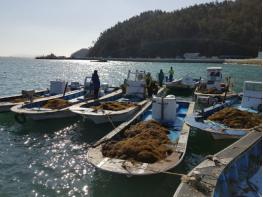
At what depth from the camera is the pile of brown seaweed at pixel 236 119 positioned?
50.4ft

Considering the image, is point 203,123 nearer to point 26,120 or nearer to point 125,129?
point 125,129

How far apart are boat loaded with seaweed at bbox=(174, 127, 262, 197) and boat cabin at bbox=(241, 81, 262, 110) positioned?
7380 millimetres

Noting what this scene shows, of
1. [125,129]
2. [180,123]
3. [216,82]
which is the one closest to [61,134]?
[125,129]

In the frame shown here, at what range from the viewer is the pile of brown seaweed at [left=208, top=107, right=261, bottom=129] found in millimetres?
15367

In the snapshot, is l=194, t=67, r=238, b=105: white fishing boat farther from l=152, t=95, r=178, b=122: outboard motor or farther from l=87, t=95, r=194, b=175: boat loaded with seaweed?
l=87, t=95, r=194, b=175: boat loaded with seaweed

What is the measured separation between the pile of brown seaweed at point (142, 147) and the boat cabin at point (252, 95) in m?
8.24

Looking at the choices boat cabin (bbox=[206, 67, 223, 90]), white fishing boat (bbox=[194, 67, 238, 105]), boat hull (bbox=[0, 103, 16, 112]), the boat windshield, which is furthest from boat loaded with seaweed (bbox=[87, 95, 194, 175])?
boat cabin (bbox=[206, 67, 223, 90])

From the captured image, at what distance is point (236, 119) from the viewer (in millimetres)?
15930

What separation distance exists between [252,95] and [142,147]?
36.1ft

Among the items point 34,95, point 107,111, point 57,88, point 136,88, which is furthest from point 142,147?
point 57,88

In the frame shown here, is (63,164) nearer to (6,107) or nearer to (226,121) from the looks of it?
(226,121)

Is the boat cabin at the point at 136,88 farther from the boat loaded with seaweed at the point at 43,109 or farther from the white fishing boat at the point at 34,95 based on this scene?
the white fishing boat at the point at 34,95

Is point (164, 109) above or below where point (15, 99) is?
above

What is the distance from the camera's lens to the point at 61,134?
1833 cm
